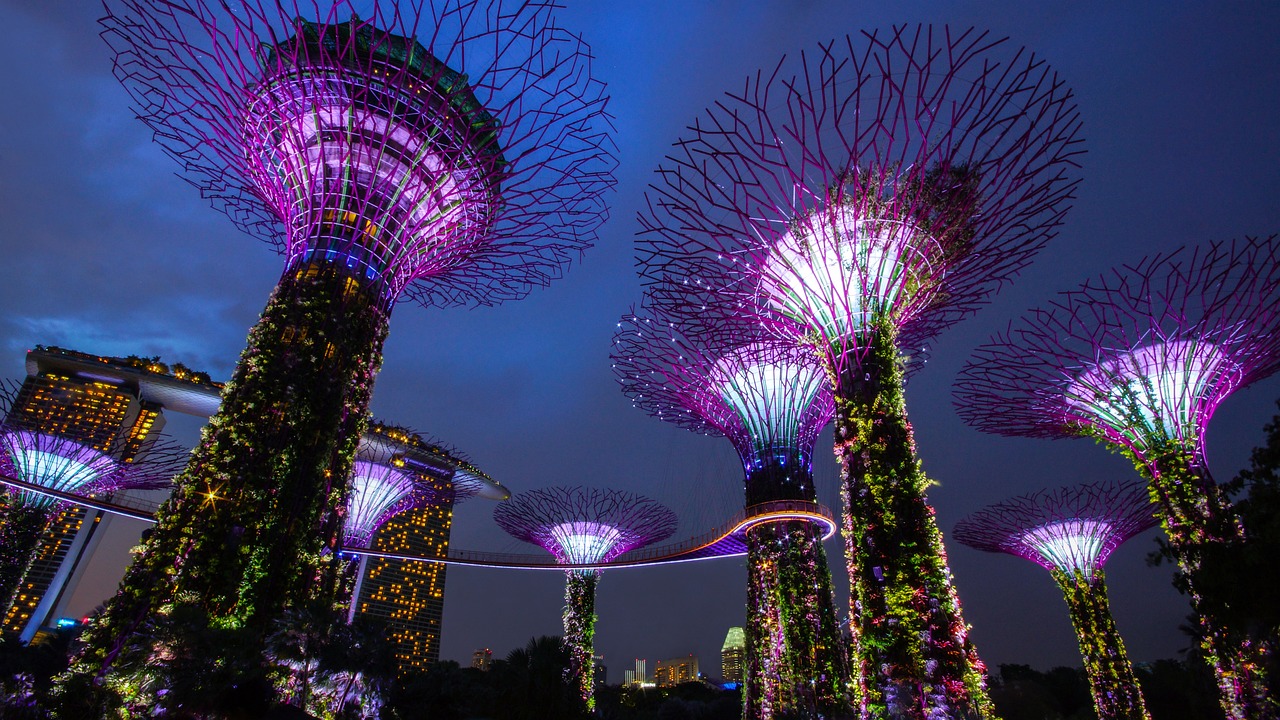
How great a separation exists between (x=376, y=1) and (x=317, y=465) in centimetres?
848

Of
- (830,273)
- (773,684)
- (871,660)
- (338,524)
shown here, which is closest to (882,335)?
(830,273)

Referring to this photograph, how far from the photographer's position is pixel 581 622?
28.7m

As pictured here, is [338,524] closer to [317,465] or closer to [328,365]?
[317,465]

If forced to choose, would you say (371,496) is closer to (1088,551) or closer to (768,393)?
(768,393)

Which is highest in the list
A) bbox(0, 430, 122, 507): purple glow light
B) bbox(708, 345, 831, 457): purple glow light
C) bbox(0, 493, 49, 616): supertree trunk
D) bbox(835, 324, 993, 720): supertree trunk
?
bbox(708, 345, 831, 457): purple glow light

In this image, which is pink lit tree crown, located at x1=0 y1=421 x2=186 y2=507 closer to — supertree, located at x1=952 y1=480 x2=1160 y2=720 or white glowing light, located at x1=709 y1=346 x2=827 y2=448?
white glowing light, located at x1=709 y1=346 x2=827 y2=448

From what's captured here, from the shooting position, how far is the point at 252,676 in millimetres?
9375

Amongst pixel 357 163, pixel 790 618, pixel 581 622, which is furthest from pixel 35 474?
pixel 790 618

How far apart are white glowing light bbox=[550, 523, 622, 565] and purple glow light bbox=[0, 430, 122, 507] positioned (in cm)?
2026

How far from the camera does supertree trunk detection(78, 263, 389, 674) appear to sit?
1036 centimetres

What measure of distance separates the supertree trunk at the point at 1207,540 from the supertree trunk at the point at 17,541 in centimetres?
4024

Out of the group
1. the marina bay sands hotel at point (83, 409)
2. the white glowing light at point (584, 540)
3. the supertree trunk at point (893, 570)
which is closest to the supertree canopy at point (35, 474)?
the marina bay sands hotel at point (83, 409)

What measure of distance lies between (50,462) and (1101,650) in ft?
150

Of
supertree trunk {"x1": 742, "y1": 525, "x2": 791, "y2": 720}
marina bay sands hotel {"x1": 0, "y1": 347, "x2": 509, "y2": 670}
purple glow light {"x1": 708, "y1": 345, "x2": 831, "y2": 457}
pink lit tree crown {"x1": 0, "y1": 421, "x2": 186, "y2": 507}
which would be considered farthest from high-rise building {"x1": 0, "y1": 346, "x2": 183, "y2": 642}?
supertree trunk {"x1": 742, "y1": 525, "x2": 791, "y2": 720}
